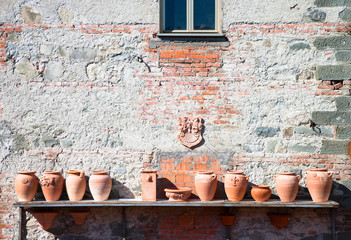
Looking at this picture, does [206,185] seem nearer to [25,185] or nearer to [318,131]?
[318,131]

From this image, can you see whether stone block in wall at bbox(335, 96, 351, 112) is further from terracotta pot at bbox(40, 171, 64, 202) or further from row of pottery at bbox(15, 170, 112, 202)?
terracotta pot at bbox(40, 171, 64, 202)

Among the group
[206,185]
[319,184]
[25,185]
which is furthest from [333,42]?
[25,185]

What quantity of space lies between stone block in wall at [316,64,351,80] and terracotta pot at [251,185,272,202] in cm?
148

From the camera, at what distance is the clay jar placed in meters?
4.00

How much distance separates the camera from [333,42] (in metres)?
4.29

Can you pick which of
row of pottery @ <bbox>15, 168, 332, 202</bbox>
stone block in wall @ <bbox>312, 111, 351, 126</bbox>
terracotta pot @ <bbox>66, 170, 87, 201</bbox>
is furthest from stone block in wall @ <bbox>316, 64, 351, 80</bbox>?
terracotta pot @ <bbox>66, 170, 87, 201</bbox>

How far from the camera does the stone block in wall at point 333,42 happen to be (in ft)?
14.1

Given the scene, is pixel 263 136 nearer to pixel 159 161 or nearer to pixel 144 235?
pixel 159 161

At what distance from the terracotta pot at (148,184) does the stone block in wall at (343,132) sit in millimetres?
2246

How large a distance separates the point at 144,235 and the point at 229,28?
270 cm

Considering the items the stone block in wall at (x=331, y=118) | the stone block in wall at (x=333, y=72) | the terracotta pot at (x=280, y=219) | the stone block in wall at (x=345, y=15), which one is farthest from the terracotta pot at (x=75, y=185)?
the stone block in wall at (x=345, y=15)

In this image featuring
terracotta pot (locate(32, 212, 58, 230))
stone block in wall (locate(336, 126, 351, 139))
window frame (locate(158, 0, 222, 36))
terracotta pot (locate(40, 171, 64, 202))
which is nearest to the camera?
terracotta pot (locate(40, 171, 64, 202))

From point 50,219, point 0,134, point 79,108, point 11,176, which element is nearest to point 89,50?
point 79,108

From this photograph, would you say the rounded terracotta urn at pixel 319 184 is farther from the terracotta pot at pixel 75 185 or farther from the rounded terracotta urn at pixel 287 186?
the terracotta pot at pixel 75 185
